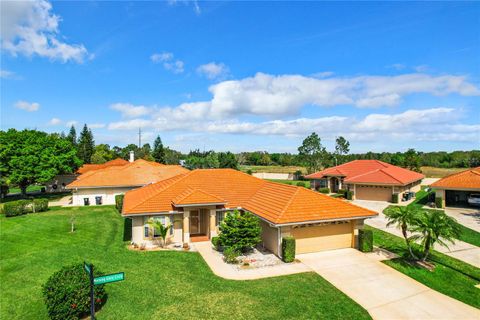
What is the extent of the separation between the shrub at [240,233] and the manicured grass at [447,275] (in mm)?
7865

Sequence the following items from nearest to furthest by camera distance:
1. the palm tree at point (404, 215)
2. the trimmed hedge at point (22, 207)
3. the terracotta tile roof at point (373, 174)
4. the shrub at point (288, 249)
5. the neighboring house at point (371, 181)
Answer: the palm tree at point (404, 215) → the shrub at point (288, 249) → the trimmed hedge at point (22, 207) → the neighboring house at point (371, 181) → the terracotta tile roof at point (373, 174)

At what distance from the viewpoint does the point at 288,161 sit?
4801 inches

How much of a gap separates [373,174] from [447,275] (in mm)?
25809

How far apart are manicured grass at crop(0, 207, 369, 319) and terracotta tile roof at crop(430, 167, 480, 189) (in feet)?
87.8

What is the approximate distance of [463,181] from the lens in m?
32.8

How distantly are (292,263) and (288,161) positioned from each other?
350ft

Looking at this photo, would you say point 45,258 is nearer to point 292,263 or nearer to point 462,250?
point 292,263

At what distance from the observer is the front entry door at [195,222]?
22781mm

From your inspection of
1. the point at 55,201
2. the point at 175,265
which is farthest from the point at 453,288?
the point at 55,201

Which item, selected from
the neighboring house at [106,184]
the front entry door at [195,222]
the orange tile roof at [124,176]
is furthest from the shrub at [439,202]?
the neighboring house at [106,184]

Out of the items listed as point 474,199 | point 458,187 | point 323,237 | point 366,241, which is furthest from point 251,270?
point 474,199

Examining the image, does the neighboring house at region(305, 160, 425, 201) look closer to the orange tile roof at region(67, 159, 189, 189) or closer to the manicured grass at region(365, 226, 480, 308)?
the manicured grass at region(365, 226, 480, 308)

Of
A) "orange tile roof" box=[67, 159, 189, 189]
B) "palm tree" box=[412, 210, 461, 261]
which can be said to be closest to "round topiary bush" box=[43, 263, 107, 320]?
"palm tree" box=[412, 210, 461, 261]

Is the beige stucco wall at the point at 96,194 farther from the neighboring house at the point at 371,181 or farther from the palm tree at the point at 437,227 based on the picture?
A: the palm tree at the point at 437,227
